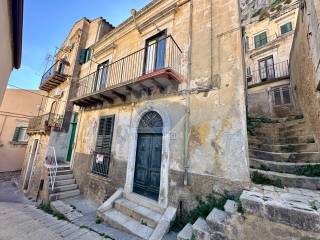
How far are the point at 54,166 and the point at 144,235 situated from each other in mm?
7060

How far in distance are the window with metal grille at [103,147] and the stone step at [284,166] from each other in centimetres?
562

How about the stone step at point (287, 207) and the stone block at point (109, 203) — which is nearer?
the stone step at point (287, 207)

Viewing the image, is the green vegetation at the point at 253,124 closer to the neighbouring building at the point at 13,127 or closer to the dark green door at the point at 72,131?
the dark green door at the point at 72,131

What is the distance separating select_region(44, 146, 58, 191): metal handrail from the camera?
7.93 metres

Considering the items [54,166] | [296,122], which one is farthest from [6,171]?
[296,122]

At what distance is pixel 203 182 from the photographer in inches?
171

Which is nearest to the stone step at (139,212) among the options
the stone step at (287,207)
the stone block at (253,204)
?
the stone block at (253,204)

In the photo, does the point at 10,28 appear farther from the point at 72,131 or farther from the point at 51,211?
the point at 72,131

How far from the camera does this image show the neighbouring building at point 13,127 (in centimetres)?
1502

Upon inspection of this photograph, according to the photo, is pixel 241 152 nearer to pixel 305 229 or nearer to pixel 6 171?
pixel 305 229

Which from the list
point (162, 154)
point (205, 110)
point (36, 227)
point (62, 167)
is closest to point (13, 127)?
point (62, 167)

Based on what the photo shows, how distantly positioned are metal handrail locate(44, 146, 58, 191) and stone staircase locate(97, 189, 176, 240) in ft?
13.0

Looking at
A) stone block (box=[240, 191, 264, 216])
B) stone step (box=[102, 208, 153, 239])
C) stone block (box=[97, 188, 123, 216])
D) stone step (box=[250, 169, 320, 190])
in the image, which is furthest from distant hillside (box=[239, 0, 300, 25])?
stone step (box=[102, 208, 153, 239])

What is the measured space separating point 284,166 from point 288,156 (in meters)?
0.59
